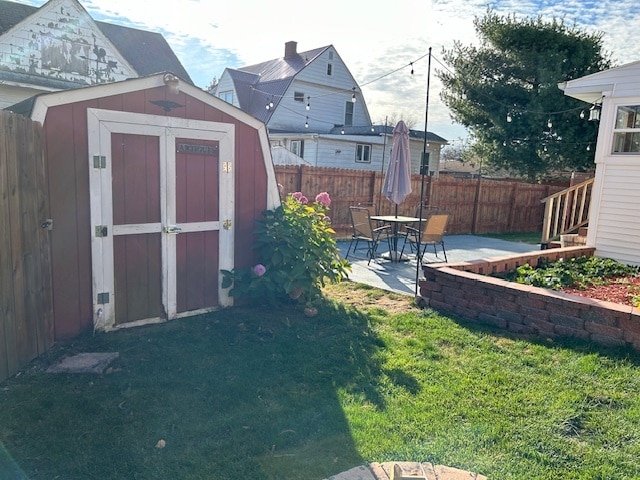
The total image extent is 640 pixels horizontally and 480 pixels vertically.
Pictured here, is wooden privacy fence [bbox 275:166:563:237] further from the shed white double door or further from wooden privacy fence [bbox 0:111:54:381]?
wooden privacy fence [bbox 0:111:54:381]

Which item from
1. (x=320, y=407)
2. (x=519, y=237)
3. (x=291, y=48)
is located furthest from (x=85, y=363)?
(x=291, y=48)

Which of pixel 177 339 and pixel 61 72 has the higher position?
pixel 61 72

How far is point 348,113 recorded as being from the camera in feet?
76.1

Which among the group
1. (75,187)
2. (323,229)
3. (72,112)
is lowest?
(323,229)

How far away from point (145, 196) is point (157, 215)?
21 cm

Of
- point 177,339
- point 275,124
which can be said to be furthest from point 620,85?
point 275,124

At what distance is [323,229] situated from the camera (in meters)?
5.17

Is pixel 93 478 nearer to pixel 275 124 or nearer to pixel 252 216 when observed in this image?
pixel 252 216

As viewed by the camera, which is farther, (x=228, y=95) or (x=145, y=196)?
(x=228, y=95)

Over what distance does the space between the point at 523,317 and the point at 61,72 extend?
9823mm

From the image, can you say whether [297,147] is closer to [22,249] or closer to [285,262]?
[285,262]

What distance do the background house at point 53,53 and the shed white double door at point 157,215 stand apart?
5774 millimetres

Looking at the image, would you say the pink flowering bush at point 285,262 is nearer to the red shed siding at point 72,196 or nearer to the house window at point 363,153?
the red shed siding at point 72,196

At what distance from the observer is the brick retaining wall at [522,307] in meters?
3.71
